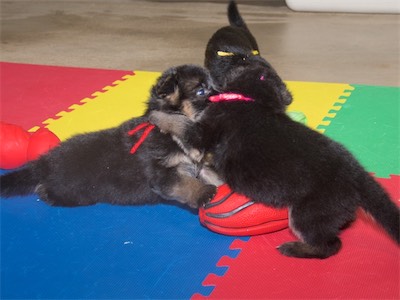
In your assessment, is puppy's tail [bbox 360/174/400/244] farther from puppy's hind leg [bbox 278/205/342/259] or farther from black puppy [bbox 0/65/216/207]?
black puppy [bbox 0/65/216/207]

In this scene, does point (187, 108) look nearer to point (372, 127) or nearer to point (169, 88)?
point (169, 88)

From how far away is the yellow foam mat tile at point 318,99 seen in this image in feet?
15.2

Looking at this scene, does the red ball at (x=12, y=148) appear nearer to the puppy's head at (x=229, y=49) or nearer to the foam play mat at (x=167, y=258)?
the foam play mat at (x=167, y=258)

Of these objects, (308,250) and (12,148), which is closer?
(308,250)

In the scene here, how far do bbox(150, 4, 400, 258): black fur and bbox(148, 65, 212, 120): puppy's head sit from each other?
0.49ft

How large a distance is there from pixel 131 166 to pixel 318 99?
2445 millimetres

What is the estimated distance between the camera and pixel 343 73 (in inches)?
241

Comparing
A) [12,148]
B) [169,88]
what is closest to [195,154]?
[169,88]

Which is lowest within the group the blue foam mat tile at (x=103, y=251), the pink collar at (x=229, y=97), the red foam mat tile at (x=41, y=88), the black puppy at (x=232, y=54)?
the red foam mat tile at (x=41, y=88)

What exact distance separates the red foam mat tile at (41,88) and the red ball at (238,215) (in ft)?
7.08

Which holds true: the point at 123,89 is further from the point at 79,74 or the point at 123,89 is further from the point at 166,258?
the point at 166,258

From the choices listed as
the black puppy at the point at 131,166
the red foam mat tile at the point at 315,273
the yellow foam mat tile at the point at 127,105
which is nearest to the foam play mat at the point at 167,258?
the red foam mat tile at the point at 315,273

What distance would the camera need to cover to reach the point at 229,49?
4047mm

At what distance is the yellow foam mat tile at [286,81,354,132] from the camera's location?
4641 mm
